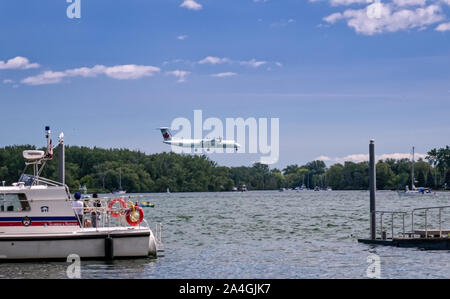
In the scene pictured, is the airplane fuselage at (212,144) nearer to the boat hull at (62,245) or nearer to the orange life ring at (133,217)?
the orange life ring at (133,217)

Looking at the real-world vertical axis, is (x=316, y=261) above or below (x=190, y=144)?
below

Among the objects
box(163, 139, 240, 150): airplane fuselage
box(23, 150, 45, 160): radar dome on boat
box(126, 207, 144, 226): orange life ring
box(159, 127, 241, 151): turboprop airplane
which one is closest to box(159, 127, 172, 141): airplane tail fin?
box(159, 127, 241, 151): turboprop airplane

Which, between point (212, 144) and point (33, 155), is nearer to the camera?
point (33, 155)

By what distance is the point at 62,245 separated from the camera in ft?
91.0

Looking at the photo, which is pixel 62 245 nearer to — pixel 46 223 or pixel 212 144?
pixel 46 223

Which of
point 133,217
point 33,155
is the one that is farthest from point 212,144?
point 33,155

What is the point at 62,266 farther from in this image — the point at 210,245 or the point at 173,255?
the point at 210,245

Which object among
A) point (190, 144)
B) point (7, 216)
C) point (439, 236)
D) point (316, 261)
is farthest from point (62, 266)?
point (190, 144)

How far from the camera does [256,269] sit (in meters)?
28.0

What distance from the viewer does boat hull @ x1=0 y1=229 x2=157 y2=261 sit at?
2770cm

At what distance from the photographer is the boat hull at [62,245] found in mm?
27703

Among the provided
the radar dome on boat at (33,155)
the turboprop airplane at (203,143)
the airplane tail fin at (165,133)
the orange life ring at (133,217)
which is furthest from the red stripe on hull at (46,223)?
the airplane tail fin at (165,133)
